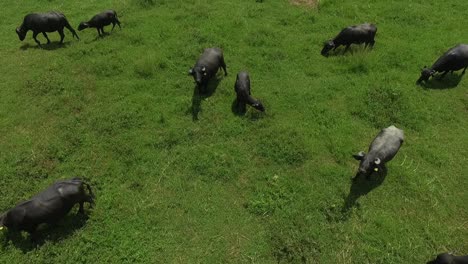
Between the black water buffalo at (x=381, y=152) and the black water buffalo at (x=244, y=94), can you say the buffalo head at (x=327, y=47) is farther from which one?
the black water buffalo at (x=381, y=152)

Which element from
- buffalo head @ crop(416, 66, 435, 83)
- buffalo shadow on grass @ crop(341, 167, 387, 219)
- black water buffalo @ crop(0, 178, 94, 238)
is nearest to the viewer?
black water buffalo @ crop(0, 178, 94, 238)

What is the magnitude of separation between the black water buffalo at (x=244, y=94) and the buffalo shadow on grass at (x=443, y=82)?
20.9ft

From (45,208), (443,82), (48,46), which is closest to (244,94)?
(45,208)

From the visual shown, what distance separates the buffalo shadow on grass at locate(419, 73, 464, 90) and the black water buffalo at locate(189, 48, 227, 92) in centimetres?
753

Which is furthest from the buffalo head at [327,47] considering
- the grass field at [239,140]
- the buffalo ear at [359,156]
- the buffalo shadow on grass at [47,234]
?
the buffalo shadow on grass at [47,234]

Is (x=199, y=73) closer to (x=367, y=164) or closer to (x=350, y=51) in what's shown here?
(x=367, y=164)

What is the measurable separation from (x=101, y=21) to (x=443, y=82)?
46.6ft

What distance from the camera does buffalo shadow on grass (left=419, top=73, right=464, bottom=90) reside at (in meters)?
13.4

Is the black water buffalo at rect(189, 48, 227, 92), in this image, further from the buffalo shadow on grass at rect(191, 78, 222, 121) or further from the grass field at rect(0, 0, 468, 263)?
the grass field at rect(0, 0, 468, 263)

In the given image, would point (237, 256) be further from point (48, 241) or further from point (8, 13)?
point (8, 13)

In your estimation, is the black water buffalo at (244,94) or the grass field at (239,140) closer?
the grass field at (239,140)

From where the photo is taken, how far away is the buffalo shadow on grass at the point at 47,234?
8906mm

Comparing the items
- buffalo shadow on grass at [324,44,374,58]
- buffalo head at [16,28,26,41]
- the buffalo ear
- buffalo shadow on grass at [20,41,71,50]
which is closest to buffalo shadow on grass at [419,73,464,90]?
buffalo shadow on grass at [324,44,374,58]

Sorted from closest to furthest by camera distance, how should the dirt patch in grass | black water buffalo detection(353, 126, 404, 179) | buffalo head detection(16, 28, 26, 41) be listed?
black water buffalo detection(353, 126, 404, 179)
buffalo head detection(16, 28, 26, 41)
the dirt patch in grass
